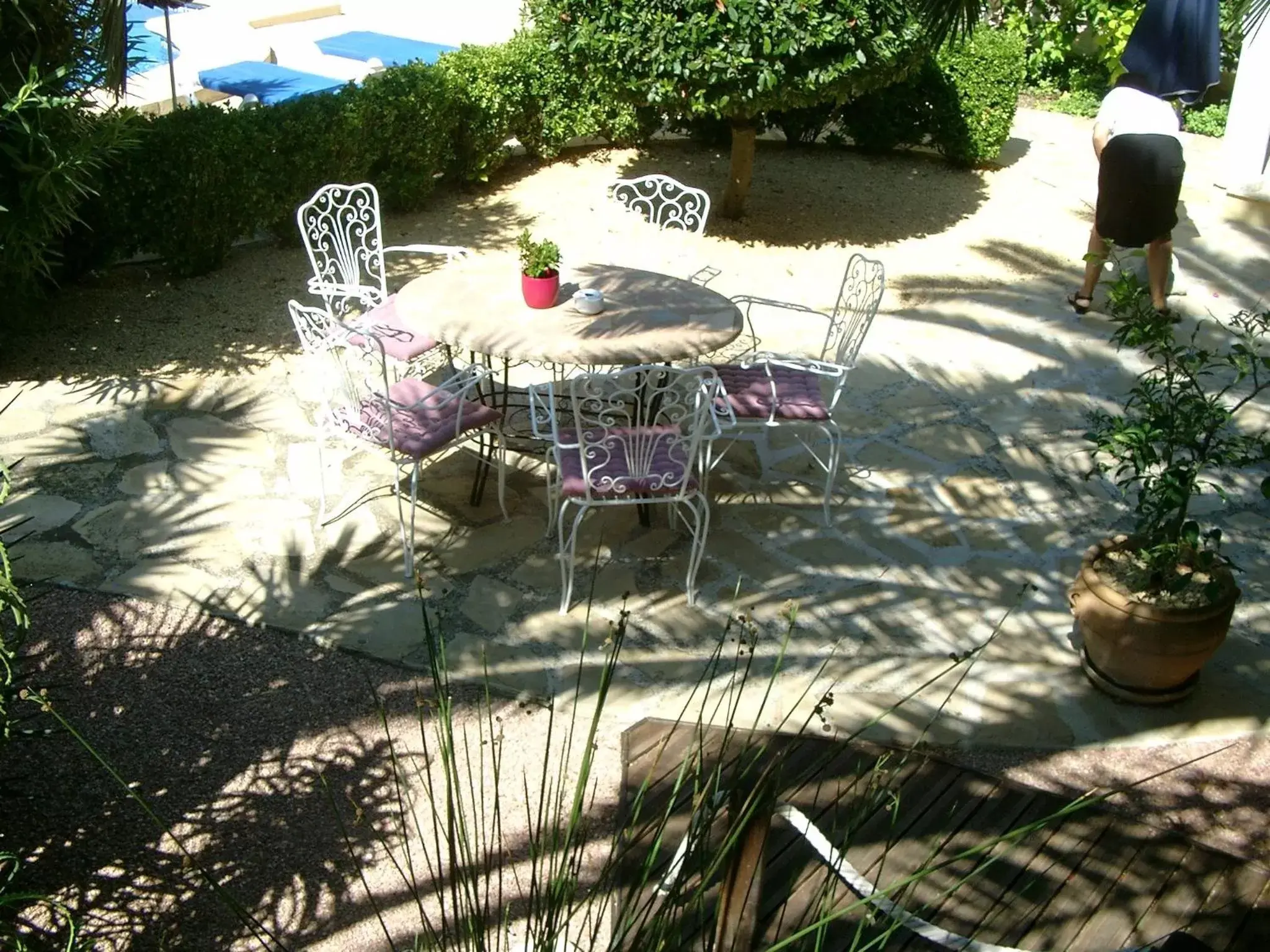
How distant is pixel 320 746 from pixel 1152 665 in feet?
9.60

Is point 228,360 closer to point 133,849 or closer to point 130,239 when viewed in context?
point 130,239

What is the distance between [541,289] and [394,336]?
699 millimetres

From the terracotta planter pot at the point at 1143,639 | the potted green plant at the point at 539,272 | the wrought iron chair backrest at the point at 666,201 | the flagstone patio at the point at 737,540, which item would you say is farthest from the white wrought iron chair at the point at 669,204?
the terracotta planter pot at the point at 1143,639

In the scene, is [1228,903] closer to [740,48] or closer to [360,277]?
[740,48]

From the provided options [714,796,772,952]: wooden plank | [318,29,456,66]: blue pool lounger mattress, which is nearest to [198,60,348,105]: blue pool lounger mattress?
[318,29,456,66]: blue pool lounger mattress

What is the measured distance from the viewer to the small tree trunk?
8.80m

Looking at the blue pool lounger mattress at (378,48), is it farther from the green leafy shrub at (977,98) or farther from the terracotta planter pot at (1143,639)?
the terracotta planter pot at (1143,639)

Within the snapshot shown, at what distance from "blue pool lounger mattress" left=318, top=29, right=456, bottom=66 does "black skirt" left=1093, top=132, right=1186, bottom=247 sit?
927cm

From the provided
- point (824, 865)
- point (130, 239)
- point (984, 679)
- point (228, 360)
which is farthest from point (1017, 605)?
point (130, 239)

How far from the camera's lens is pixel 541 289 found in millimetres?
5453

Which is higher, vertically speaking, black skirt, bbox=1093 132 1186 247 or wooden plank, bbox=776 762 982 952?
black skirt, bbox=1093 132 1186 247

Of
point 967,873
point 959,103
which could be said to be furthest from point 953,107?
point 967,873

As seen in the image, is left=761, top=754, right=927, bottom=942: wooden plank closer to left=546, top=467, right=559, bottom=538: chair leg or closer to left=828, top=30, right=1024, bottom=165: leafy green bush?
left=546, top=467, right=559, bottom=538: chair leg

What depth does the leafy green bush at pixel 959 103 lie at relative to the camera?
997 centimetres
